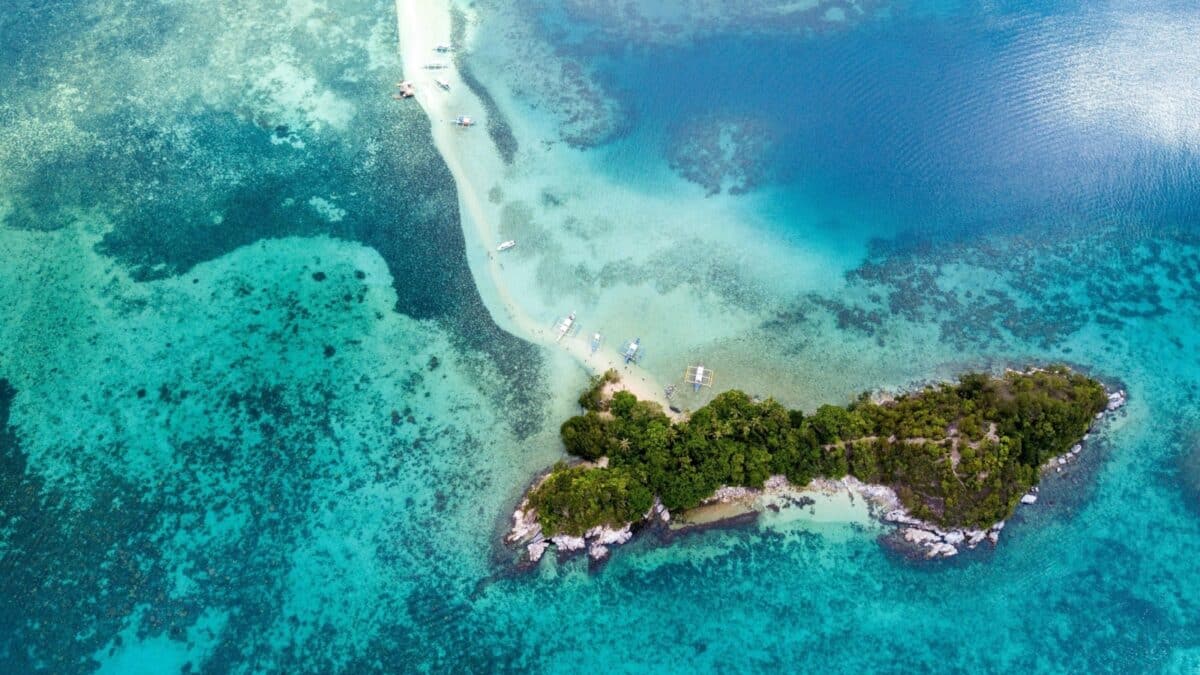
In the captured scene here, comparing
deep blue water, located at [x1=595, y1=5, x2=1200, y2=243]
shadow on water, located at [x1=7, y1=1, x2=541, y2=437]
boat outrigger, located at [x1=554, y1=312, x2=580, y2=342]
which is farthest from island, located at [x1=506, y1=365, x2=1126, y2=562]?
deep blue water, located at [x1=595, y1=5, x2=1200, y2=243]

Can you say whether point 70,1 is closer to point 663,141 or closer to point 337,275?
A: point 337,275

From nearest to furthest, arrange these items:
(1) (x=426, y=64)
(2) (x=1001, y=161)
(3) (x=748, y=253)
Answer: (3) (x=748, y=253) < (2) (x=1001, y=161) < (1) (x=426, y=64)

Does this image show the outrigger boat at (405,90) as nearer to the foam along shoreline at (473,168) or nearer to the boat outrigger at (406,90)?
the boat outrigger at (406,90)

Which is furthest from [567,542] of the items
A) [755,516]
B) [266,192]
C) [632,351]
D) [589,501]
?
[266,192]

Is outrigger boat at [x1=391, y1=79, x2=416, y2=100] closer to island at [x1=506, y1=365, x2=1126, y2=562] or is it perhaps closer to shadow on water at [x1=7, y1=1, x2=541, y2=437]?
shadow on water at [x1=7, y1=1, x2=541, y2=437]

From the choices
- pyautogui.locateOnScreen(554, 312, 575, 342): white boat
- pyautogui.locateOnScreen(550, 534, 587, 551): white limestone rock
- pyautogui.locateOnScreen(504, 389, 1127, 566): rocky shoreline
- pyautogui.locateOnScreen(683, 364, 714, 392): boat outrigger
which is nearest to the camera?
pyautogui.locateOnScreen(550, 534, 587, 551): white limestone rock

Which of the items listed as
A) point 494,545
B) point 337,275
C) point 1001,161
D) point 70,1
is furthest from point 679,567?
Result: point 70,1
